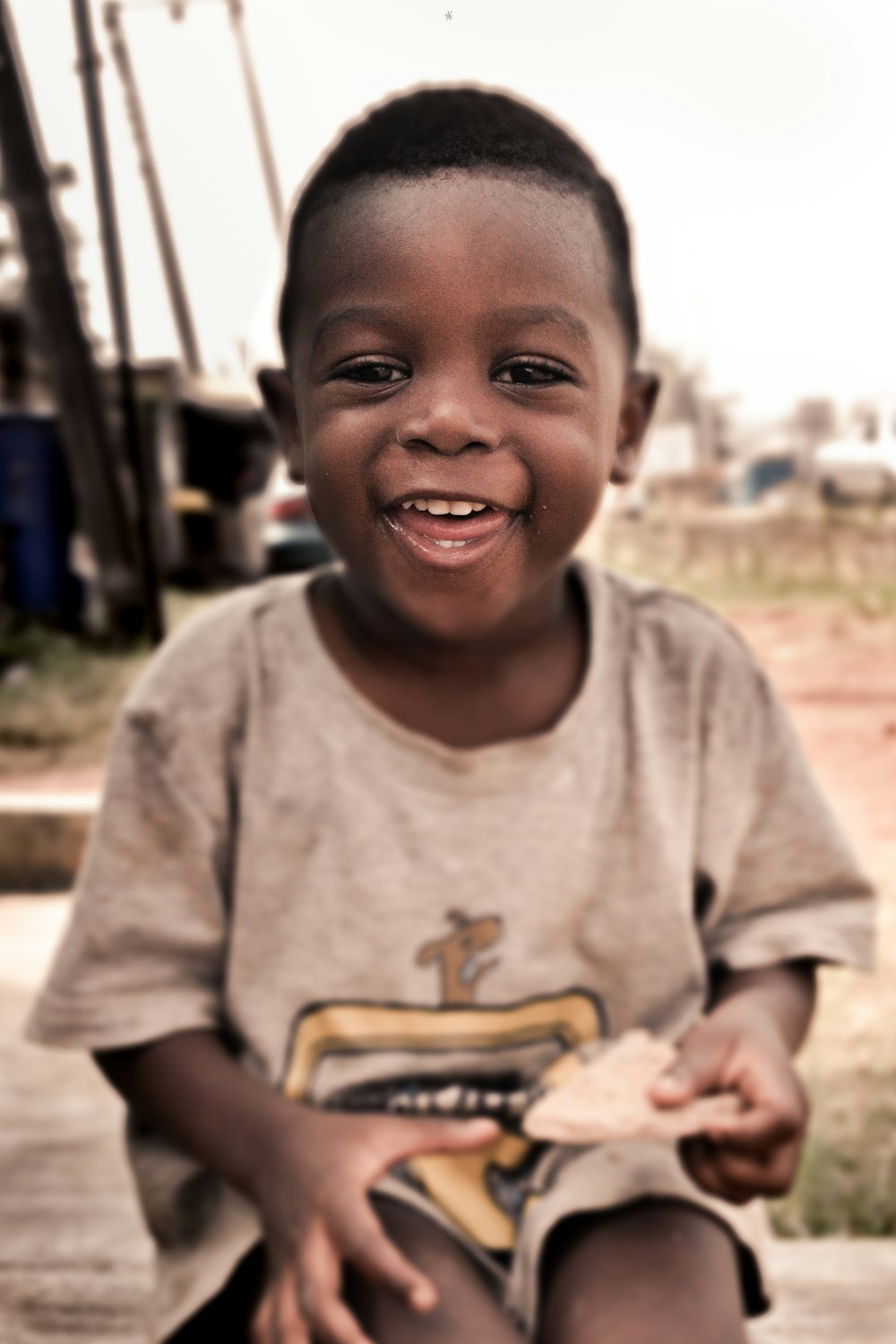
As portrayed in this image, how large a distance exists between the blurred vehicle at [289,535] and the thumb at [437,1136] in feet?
15.3

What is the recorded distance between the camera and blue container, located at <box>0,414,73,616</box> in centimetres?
614

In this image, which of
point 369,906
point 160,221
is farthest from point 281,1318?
point 160,221

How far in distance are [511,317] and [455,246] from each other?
0.05 meters

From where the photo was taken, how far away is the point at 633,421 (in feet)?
3.86

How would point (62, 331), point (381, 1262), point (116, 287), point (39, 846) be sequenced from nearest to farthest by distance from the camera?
point (381, 1262) < point (39, 846) < point (116, 287) < point (62, 331)

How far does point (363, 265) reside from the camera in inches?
33.4

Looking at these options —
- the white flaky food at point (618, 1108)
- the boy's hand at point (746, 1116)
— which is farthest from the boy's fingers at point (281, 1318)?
the boy's hand at point (746, 1116)

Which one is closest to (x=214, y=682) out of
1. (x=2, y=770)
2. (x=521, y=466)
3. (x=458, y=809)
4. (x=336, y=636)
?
(x=336, y=636)

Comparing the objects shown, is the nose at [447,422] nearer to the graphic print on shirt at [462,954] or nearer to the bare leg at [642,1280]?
the graphic print on shirt at [462,954]

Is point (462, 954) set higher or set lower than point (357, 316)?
lower

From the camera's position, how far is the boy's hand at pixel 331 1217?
95cm

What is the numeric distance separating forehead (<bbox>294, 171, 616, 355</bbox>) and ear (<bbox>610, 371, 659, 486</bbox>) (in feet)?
0.86

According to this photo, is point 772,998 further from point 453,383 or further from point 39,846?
point 39,846

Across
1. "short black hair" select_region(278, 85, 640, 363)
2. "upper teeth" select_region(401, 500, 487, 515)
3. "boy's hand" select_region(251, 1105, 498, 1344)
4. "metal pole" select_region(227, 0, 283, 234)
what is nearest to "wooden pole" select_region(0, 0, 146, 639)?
"metal pole" select_region(227, 0, 283, 234)
